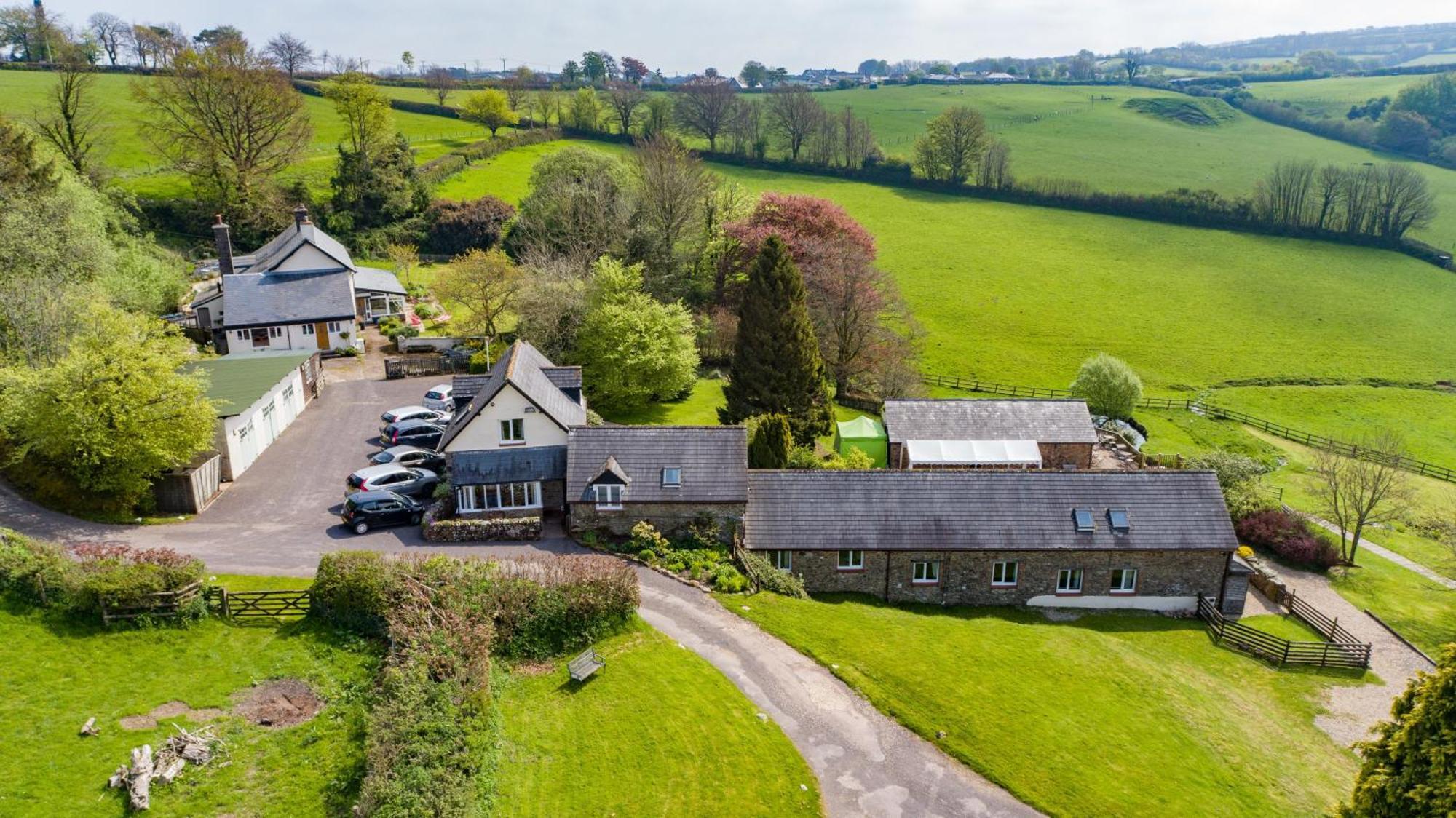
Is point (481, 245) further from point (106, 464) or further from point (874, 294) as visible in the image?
point (106, 464)

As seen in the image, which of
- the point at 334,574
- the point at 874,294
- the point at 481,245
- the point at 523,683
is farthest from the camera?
the point at 481,245

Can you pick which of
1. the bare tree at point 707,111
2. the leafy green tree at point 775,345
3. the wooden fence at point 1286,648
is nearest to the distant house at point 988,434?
the leafy green tree at point 775,345

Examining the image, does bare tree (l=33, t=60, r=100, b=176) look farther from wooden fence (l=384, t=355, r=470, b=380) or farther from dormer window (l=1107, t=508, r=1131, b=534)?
dormer window (l=1107, t=508, r=1131, b=534)

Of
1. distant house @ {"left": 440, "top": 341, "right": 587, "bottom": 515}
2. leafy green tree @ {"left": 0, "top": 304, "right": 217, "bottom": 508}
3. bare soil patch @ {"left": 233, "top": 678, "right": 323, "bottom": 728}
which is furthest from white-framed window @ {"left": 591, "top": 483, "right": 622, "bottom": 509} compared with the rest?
leafy green tree @ {"left": 0, "top": 304, "right": 217, "bottom": 508}

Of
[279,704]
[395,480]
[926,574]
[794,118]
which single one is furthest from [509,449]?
[794,118]

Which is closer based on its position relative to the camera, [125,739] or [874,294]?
[125,739]

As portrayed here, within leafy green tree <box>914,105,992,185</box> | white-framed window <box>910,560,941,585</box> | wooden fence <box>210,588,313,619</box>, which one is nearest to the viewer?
wooden fence <box>210,588,313,619</box>

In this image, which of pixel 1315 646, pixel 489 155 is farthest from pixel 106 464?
pixel 489 155
